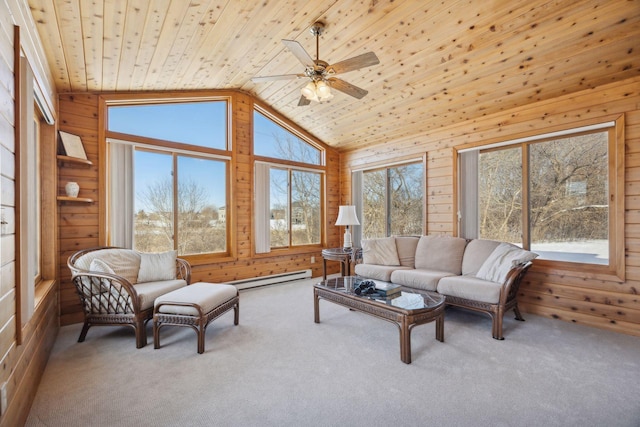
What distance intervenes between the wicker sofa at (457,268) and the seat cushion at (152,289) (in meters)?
2.36

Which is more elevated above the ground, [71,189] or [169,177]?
[169,177]

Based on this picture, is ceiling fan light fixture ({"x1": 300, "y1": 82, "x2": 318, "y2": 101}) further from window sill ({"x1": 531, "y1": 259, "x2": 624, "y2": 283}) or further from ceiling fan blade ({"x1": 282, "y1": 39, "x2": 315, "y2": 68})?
window sill ({"x1": 531, "y1": 259, "x2": 624, "y2": 283})

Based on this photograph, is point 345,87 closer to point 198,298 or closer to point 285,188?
point 198,298

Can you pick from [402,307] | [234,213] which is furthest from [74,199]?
[402,307]

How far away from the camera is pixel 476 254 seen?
371 cm

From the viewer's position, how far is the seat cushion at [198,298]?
2.64 m

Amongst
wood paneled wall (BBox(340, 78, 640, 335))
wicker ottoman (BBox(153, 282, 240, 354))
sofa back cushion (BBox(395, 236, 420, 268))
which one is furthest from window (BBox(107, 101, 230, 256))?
wood paneled wall (BBox(340, 78, 640, 335))

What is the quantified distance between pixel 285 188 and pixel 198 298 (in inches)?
121

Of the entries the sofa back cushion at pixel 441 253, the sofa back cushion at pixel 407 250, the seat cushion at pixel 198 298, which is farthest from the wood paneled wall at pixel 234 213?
the sofa back cushion at pixel 441 253

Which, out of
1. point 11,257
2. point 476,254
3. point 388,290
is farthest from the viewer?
point 476,254

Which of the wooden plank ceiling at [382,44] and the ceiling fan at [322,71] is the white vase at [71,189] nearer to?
the wooden plank ceiling at [382,44]

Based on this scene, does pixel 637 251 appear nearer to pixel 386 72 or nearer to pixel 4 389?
pixel 386 72

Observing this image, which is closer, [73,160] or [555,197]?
[73,160]

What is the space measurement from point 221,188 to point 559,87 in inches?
179
